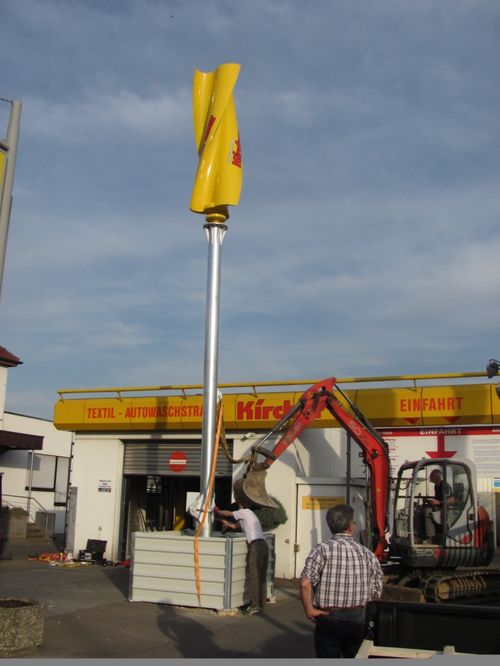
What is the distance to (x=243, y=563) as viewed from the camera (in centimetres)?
1196

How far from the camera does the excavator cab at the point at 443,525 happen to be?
40.4 feet

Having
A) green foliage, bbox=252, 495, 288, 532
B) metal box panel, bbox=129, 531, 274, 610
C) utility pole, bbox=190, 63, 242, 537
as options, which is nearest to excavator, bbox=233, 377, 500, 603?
metal box panel, bbox=129, 531, 274, 610

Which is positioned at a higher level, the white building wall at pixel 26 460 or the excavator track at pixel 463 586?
the white building wall at pixel 26 460

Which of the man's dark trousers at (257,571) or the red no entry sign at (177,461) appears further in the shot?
the red no entry sign at (177,461)

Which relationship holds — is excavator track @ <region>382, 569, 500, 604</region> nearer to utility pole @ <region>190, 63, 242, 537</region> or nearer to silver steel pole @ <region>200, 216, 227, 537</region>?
silver steel pole @ <region>200, 216, 227, 537</region>

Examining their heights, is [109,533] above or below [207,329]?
below

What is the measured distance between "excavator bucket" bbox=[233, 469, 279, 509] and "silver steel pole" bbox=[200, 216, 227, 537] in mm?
702

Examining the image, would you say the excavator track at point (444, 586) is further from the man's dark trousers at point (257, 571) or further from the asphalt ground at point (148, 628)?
the man's dark trousers at point (257, 571)

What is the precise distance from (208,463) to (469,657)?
387 inches

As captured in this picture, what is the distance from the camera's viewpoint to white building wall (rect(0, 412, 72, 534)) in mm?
30891

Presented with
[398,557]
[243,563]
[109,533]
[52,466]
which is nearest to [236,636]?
[243,563]

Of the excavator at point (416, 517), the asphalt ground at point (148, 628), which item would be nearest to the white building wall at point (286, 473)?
the asphalt ground at point (148, 628)

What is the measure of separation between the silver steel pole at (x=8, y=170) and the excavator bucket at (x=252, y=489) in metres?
6.18

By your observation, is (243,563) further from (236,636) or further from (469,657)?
(469,657)
